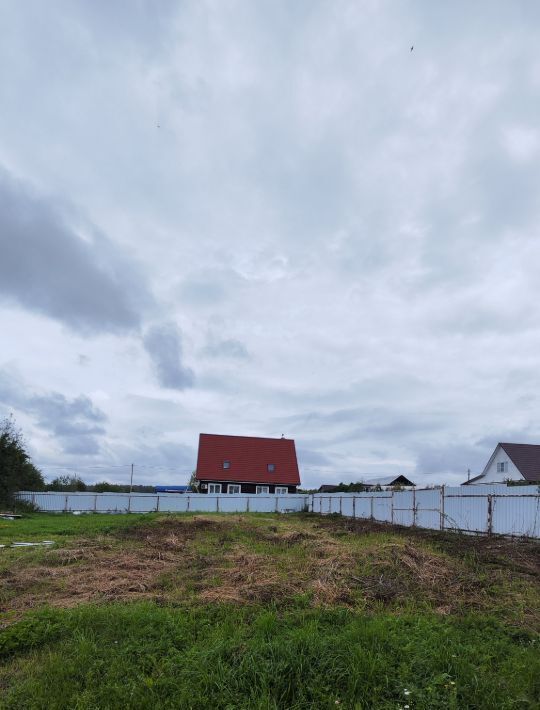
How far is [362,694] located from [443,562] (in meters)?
6.22

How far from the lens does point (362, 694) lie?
385 cm

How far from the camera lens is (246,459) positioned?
4153 cm

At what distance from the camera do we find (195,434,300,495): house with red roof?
1580 inches

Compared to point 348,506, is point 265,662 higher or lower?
higher

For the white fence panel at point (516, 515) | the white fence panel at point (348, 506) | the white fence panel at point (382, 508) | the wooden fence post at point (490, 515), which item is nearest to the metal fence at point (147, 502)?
the white fence panel at point (348, 506)

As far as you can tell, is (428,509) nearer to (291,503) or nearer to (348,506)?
(348,506)

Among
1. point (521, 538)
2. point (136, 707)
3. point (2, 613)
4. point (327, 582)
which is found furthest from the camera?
point (521, 538)

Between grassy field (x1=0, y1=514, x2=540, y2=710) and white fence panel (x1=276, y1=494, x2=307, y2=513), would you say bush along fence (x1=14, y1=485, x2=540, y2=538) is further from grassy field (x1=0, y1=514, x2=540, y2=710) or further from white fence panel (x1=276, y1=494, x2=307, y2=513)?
grassy field (x1=0, y1=514, x2=540, y2=710)

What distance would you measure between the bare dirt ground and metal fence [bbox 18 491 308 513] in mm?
20351

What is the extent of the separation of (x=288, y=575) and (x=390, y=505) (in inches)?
558

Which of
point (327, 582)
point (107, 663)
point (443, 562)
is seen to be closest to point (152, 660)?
point (107, 663)

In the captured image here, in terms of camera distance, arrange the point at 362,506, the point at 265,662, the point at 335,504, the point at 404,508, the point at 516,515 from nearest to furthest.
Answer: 1. the point at 265,662
2. the point at 516,515
3. the point at 404,508
4. the point at 362,506
5. the point at 335,504

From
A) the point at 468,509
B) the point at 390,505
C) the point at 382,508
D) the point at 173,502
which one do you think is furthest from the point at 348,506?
the point at 173,502

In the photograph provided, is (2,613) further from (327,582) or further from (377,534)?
(377,534)
